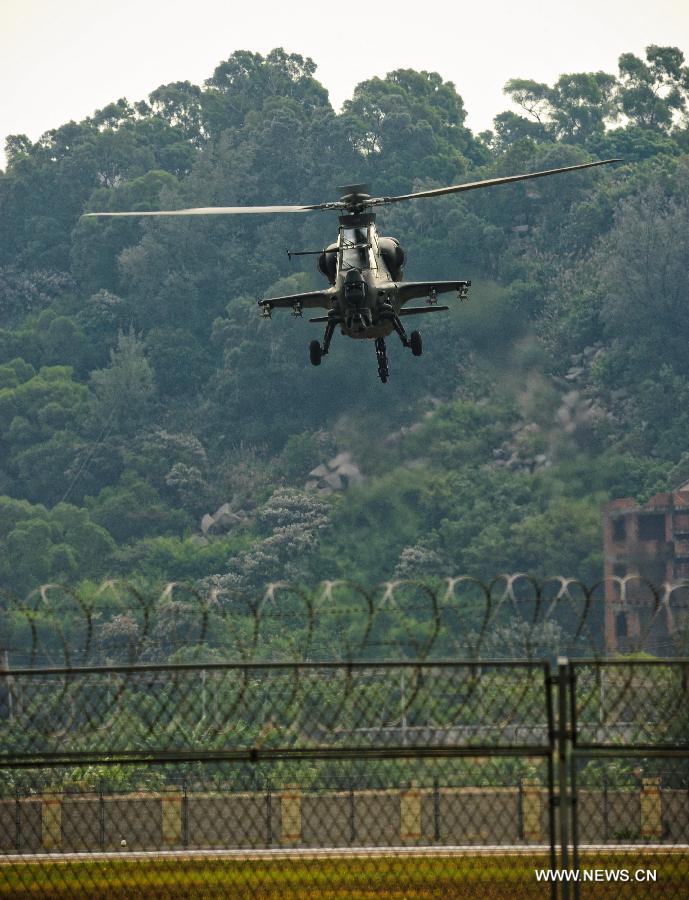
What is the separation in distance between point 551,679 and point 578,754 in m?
0.67

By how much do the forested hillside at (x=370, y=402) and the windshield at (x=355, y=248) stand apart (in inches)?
3425

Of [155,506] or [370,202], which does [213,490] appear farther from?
[370,202]

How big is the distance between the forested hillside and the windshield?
3425 inches

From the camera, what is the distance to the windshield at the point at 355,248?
168ft

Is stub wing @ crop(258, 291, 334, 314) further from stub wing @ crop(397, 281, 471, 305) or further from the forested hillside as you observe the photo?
the forested hillside

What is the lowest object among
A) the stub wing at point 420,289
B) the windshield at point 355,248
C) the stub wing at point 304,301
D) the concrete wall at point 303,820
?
the concrete wall at point 303,820

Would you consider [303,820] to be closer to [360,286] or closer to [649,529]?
[360,286]

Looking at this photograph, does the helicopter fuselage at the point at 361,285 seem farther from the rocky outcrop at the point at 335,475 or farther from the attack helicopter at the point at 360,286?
the rocky outcrop at the point at 335,475

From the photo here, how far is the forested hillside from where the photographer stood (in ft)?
492

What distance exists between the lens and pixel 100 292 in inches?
7844

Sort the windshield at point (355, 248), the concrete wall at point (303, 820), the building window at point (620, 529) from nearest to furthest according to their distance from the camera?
the concrete wall at point (303, 820) < the windshield at point (355, 248) < the building window at point (620, 529)

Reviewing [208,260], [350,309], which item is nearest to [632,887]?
[350,309]

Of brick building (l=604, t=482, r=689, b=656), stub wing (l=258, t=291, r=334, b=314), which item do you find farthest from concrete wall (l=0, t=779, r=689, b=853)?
brick building (l=604, t=482, r=689, b=656)

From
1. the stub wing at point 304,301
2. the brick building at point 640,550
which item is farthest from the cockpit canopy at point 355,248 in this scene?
the brick building at point 640,550
